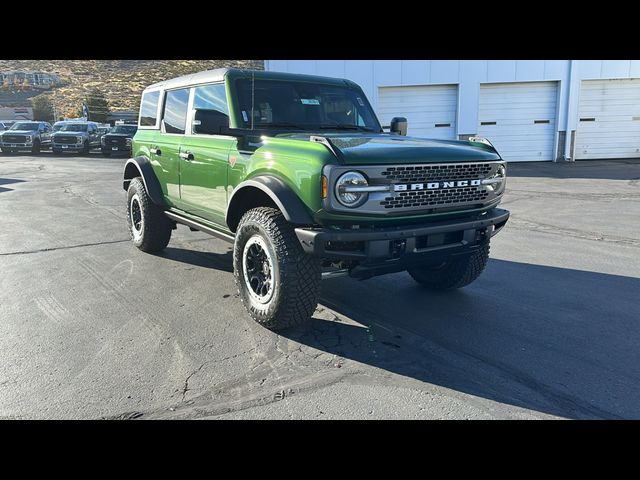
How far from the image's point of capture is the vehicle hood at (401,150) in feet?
12.0

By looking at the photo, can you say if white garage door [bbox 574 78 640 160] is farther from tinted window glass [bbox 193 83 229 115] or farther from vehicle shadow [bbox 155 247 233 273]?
tinted window glass [bbox 193 83 229 115]

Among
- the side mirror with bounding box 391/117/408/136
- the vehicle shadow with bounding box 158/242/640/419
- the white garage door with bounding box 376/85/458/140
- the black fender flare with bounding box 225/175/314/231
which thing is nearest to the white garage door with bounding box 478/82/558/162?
the white garage door with bounding box 376/85/458/140

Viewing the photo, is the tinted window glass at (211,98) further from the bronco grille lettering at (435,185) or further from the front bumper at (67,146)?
the front bumper at (67,146)

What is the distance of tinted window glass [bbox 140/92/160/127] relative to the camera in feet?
20.8

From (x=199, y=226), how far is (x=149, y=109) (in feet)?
6.68

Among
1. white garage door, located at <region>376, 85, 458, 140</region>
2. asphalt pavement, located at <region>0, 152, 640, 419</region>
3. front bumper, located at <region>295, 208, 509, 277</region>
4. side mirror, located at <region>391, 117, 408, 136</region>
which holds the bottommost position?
asphalt pavement, located at <region>0, 152, 640, 419</region>

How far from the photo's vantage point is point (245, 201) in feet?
14.6

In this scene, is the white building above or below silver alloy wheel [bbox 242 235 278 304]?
above

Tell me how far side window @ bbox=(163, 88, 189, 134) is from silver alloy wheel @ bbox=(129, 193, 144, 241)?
118cm

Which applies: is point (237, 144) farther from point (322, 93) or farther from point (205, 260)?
point (205, 260)

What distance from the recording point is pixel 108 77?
2386 inches

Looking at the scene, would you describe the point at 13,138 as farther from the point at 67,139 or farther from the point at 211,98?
the point at 211,98

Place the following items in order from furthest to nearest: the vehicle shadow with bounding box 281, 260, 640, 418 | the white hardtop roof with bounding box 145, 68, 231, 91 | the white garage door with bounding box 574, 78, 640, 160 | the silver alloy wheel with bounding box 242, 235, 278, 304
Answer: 1. the white garage door with bounding box 574, 78, 640, 160
2. the white hardtop roof with bounding box 145, 68, 231, 91
3. the silver alloy wheel with bounding box 242, 235, 278, 304
4. the vehicle shadow with bounding box 281, 260, 640, 418

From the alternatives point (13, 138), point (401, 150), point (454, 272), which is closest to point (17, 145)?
point (13, 138)
